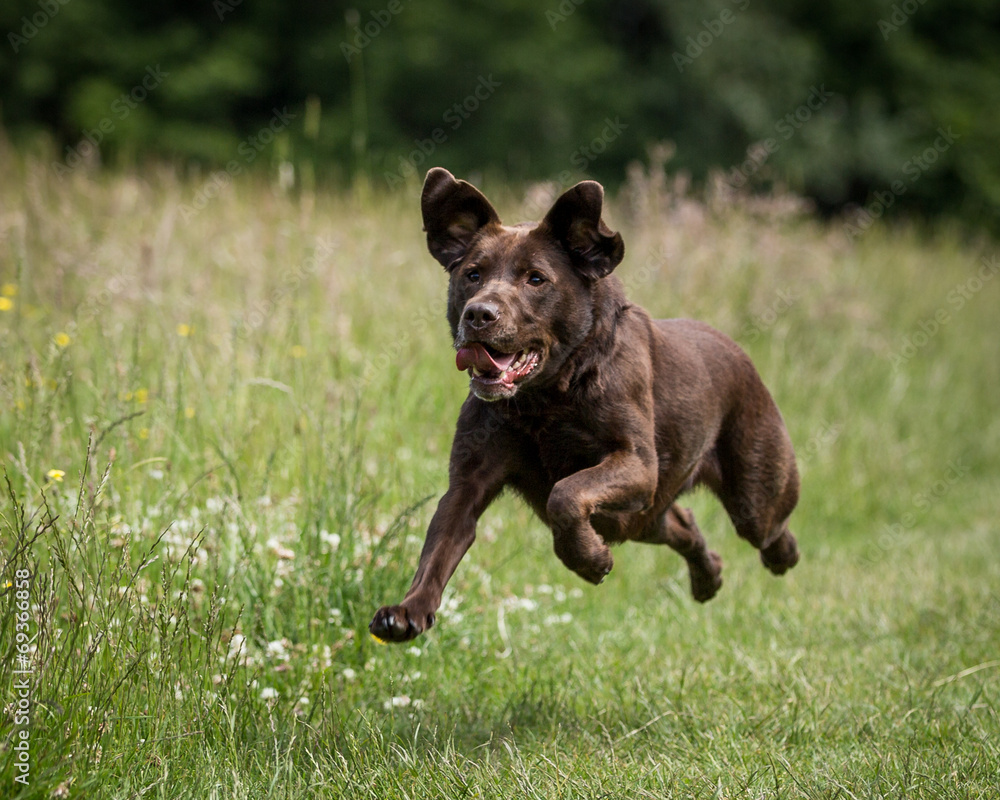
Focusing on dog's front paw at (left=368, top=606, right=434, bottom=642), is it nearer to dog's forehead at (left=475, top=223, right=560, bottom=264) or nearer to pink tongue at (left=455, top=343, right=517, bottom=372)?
pink tongue at (left=455, top=343, right=517, bottom=372)

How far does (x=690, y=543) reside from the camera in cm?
439

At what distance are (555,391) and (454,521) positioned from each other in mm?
544

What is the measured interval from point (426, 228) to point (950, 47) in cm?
2463

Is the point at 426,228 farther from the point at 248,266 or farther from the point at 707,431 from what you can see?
the point at 248,266

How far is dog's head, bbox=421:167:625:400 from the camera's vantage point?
125 inches

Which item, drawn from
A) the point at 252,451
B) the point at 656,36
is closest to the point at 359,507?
the point at 252,451

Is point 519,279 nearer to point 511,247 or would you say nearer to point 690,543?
point 511,247

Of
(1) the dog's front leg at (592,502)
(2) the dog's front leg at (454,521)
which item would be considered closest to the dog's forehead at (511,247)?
(2) the dog's front leg at (454,521)

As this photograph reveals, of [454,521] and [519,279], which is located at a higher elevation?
[519,279]

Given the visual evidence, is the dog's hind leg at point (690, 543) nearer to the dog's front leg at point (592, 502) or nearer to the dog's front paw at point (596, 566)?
the dog's front leg at point (592, 502)

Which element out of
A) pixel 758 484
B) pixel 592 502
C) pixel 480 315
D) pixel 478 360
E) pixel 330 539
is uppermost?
pixel 480 315

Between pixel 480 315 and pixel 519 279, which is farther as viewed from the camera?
pixel 519 279

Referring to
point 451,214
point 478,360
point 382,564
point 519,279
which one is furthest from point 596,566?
point 382,564

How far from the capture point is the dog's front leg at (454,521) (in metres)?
2.86
